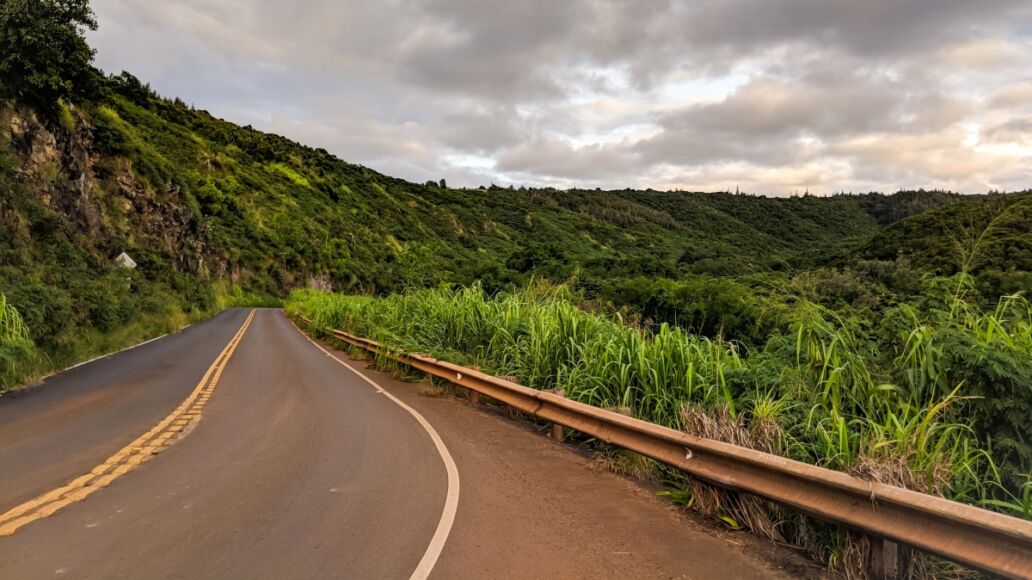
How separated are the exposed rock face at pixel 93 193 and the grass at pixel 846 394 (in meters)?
27.6

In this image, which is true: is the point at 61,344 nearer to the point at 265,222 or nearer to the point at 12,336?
the point at 12,336

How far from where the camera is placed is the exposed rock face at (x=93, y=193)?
26.6 metres

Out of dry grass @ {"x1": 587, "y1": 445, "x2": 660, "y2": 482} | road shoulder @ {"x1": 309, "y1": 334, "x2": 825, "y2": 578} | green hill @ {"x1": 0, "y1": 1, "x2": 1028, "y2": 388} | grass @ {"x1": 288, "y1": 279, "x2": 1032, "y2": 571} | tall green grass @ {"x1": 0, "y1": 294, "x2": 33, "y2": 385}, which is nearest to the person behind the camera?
road shoulder @ {"x1": 309, "y1": 334, "x2": 825, "y2": 578}

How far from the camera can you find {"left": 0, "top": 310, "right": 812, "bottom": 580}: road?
4137mm

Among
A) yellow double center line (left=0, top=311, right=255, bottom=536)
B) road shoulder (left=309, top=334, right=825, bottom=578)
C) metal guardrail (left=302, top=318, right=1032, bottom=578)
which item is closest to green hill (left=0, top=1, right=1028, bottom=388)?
yellow double center line (left=0, top=311, right=255, bottom=536)

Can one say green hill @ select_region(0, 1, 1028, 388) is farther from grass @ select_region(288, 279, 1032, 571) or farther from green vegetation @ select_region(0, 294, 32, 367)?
grass @ select_region(288, 279, 1032, 571)

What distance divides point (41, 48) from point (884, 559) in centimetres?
3255

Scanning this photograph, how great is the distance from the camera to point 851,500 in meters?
3.74

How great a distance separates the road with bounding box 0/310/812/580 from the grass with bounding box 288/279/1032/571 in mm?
807

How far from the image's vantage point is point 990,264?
18906 mm

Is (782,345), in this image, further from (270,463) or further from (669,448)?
(270,463)

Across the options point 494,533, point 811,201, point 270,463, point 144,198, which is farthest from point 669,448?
point 811,201

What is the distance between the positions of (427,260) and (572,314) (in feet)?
48.3

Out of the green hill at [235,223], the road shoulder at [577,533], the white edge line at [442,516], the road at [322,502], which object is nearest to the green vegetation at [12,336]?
the green hill at [235,223]
